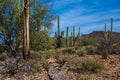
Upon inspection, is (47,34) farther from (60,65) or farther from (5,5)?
(60,65)

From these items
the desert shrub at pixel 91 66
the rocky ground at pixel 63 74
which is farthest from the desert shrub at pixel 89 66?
the rocky ground at pixel 63 74

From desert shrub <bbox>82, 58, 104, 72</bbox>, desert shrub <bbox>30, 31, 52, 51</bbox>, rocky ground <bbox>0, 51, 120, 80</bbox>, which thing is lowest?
rocky ground <bbox>0, 51, 120, 80</bbox>

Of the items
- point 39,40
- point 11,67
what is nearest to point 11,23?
point 39,40

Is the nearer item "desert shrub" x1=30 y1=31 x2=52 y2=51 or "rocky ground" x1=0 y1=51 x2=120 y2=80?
"rocky ground" x1=0 y1=51 x2=120 y2=80

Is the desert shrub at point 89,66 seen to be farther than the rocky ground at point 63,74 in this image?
Yes

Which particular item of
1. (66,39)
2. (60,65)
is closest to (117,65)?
(60,65)

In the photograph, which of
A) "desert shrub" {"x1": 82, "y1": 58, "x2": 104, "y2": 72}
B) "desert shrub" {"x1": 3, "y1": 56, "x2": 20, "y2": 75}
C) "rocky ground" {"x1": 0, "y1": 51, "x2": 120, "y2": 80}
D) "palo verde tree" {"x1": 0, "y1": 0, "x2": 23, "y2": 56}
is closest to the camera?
"rocky ground" {"x1": 0, "y1": 51, "x2": 120, "y2": 80}

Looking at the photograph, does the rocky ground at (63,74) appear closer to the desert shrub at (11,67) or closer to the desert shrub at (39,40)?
the desert shrub at (11,67)

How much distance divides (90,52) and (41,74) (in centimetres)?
748

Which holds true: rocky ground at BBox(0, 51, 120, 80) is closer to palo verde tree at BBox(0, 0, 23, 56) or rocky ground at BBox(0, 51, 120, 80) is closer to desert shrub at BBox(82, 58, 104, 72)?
desert shrub at BBox(82, 58, 104, 72)

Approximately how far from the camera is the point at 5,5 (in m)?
22.8

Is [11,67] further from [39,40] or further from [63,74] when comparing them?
[39,40]

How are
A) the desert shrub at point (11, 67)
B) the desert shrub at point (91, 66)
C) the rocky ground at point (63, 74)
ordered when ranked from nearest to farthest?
the rocky ground at point (63, 74) < the desert shrub at point (91, 66) < the desert shrub at point (11, 67)

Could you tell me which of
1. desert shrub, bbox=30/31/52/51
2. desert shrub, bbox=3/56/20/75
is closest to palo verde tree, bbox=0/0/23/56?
desert shrub, bbox=30/31/52/51
